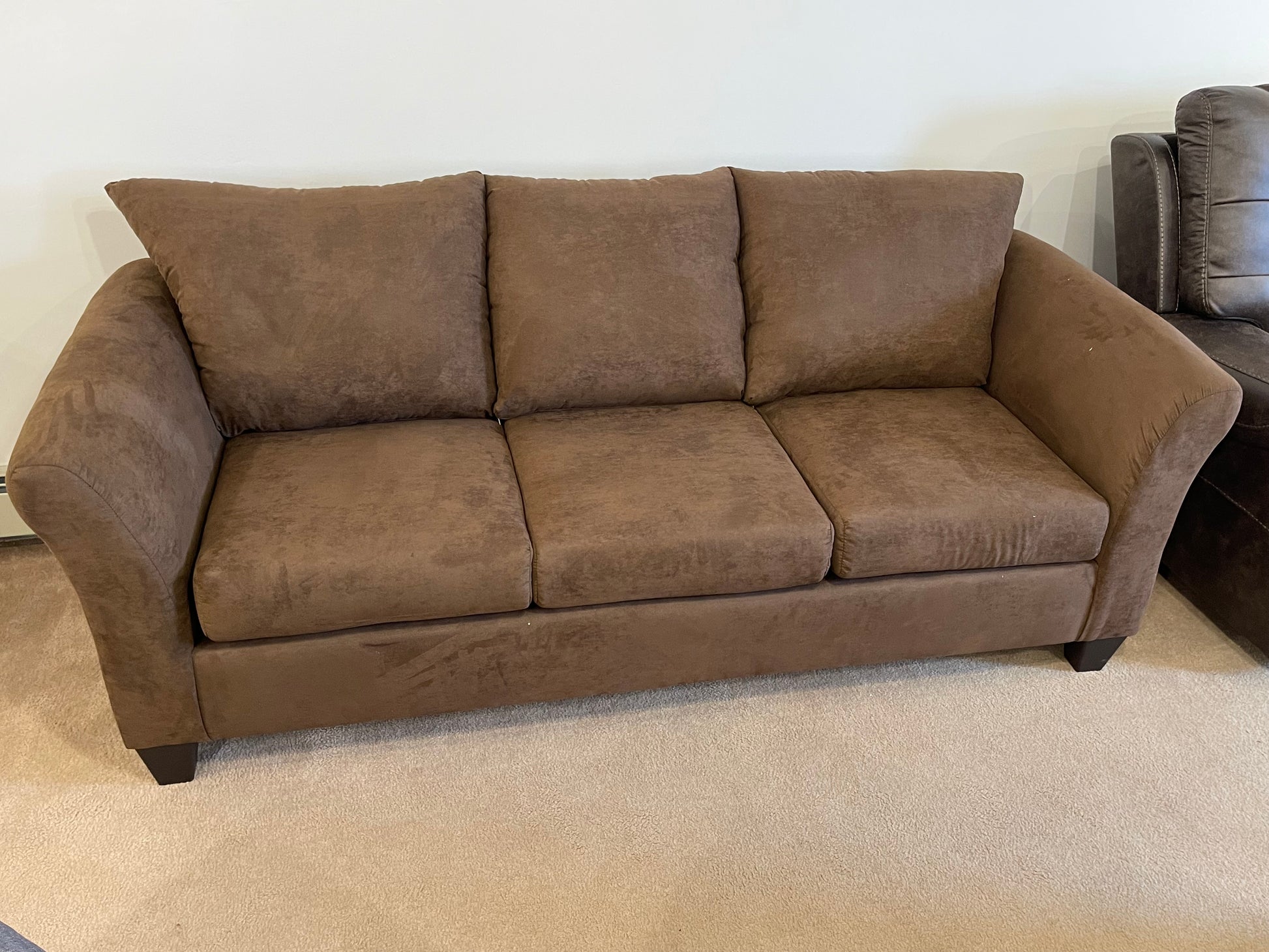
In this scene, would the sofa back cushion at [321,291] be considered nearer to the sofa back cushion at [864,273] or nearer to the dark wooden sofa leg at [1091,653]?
the sofa back cushion at [864,273]

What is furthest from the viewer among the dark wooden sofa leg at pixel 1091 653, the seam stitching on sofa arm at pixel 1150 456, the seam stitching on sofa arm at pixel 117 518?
the dark wooden sofa leg at pixel 1091 653

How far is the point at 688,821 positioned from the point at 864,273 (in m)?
1.25

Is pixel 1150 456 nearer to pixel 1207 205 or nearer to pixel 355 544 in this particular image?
pixel 1207 205

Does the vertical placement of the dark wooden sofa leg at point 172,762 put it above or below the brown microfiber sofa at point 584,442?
below

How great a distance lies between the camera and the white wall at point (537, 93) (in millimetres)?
2162

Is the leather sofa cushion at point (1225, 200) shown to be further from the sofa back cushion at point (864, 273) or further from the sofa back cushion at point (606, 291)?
the sofa back cushion at point (606, 291)

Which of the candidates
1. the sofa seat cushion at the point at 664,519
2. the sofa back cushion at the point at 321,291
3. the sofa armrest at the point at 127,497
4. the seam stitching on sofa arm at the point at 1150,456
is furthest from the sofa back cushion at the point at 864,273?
the sofa armrest at the point at 127,497

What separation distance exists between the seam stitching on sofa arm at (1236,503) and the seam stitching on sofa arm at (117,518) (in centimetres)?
213

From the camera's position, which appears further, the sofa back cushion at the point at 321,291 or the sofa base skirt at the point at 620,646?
the sofa back cushion at the point at 321,291

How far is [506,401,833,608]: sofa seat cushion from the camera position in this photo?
178 centimetres

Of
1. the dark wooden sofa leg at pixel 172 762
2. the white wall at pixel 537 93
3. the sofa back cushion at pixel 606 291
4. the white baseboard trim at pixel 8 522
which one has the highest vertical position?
the white wall at pixel 537 93

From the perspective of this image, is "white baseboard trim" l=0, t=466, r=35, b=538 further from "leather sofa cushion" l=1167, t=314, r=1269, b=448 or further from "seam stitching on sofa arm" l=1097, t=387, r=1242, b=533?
"leather sofa cushion" l=1167, t=314, r=1269, b=448

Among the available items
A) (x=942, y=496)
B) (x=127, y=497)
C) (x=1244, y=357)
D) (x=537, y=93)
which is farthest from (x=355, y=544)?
(x=1244, y=357)

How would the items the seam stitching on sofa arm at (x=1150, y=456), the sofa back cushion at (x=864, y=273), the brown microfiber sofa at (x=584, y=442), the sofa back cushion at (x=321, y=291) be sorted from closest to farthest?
the brown microfiber sofa at (x=584, y=442) → the seam stitching on sofa arm at (x=1150, y=456) → the sofa back cushion at (x=321, y=291) → the sofa back cushion at (x=864, y=273)
